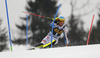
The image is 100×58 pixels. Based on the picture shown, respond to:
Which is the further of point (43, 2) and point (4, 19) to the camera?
point (43, 2)

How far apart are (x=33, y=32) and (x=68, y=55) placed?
5.75 ft

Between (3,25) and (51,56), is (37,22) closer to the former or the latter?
(3,25)

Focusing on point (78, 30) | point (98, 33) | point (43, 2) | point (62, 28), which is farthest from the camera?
point (98, 33)

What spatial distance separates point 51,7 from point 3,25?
853 mm

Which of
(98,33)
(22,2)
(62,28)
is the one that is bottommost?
(98,33)

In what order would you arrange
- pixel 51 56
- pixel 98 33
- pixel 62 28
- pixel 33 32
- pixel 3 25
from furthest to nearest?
pixel 98 33 → pixel 33 32 → pixel 3 25 → pixel 62 28 → pixel 51 56

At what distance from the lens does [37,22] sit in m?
2.10

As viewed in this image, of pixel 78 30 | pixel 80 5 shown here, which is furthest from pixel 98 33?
pixel 80 5

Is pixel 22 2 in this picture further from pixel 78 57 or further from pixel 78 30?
pixel 78 30

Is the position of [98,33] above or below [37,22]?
below

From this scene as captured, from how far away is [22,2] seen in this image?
1521 millimetres

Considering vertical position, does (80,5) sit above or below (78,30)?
above

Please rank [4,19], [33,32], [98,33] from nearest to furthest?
1. [4,19]
2. [33,32]
3. [98,33]

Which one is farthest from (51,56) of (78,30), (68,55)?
(78,30)
